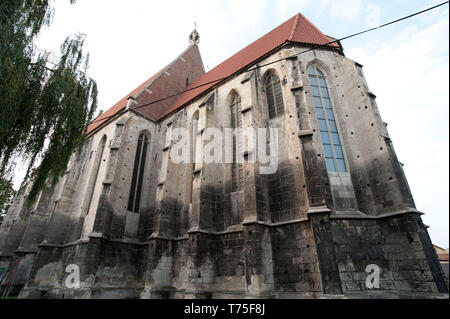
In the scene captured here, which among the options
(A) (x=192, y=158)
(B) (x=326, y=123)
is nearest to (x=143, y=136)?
(A) (x=192, y=158)

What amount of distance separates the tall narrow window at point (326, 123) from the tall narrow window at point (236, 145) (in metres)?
3.58

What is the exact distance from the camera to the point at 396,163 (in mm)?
8055

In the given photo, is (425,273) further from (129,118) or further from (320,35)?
(129,118)

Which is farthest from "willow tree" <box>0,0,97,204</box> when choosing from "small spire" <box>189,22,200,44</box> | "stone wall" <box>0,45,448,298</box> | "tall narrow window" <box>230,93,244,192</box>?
"small spire" <box>189,22,200,44</box>

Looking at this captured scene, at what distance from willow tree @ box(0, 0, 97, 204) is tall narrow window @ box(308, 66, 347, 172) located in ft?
28.8

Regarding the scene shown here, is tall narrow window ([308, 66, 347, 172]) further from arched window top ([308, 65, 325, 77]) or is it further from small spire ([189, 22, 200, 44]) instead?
small spire ([189, 22, 200, 44])

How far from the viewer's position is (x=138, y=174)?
14.2m

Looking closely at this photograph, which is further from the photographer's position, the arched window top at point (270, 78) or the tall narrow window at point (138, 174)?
the tall narrow window at point (138, 174)

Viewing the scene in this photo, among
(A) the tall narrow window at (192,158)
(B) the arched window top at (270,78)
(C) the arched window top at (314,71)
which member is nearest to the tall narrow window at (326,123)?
(C) the arched window top at (314,71)

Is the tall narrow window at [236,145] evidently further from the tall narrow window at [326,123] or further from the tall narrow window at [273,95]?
the tall narrow window at [326,123]

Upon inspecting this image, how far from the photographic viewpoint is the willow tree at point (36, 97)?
5.70m

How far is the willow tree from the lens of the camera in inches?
224

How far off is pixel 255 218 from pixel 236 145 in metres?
4.18

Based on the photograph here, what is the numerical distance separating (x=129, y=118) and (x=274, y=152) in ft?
31.4
